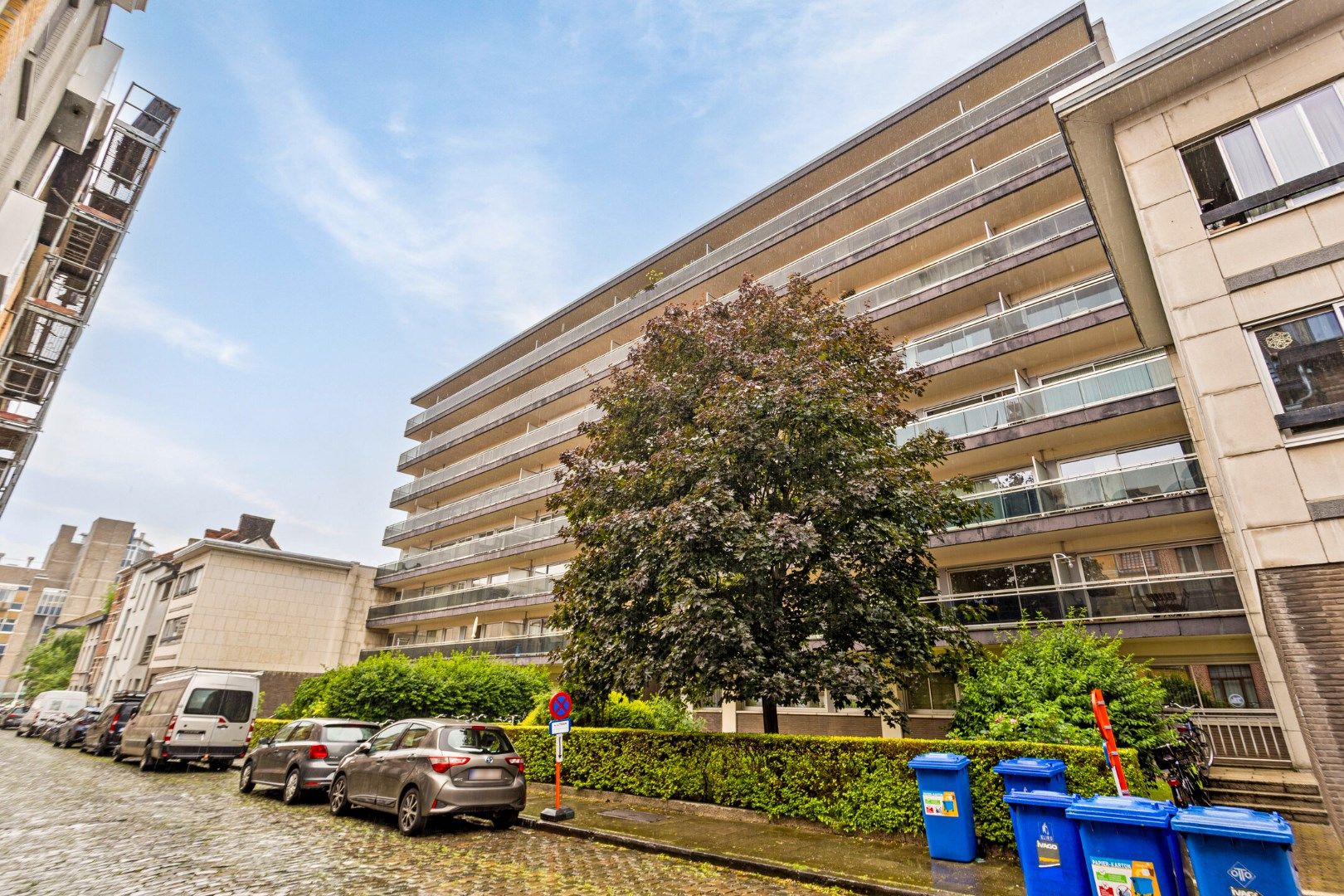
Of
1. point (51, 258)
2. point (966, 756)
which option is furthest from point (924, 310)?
point (51, 258)

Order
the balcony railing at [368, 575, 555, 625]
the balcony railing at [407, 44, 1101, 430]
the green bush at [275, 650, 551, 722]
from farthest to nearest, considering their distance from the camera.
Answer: the balcony railing at [368, 575, 555, 625]
the green bush at [275, 650, 551, 722]
the balcony railing at [407, 44, 1101, 430]

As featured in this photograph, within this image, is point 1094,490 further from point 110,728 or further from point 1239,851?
point 110,728

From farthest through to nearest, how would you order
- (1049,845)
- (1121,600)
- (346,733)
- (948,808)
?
(1121,600) < (346,733) < (948,808) < (1049,845)

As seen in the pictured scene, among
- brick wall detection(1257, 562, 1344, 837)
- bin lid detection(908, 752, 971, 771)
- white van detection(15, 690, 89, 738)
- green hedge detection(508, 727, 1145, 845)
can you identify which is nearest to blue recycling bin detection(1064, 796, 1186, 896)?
bin lid detection(908, 752, 971, 771)

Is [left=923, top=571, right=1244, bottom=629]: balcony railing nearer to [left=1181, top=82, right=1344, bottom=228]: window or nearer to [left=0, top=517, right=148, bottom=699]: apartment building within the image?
[left=1181, top=82, right=1344, bottom=228]: window

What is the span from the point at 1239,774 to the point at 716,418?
1129 centimetres

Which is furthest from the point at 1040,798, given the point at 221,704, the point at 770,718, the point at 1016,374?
the point at 221,704

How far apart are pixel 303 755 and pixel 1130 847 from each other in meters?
12.8

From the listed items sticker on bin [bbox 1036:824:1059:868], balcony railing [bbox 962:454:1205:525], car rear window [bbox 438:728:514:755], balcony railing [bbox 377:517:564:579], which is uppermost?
balcony railing [bbox 377:517:564:579]

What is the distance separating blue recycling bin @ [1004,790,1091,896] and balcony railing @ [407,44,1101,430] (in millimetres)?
19003

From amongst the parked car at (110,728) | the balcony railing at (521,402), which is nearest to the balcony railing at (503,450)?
the balcony railing at (521,402)

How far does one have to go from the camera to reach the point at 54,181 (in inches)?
766

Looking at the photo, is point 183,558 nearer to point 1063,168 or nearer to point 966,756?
point 966,756

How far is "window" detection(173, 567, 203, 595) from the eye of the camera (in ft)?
112
